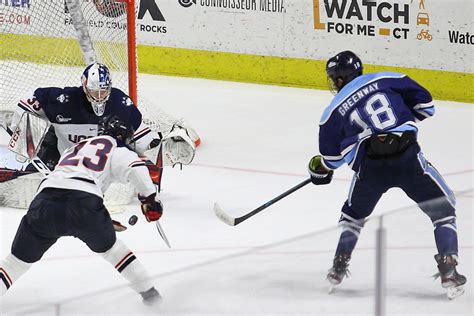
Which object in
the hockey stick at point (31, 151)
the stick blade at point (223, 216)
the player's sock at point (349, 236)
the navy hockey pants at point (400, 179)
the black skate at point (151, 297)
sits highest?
the player's sock at point (349, 236)

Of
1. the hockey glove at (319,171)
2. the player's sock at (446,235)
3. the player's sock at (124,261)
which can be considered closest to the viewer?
the player's sock at (446,235)

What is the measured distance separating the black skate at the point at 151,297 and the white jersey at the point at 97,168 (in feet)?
3.89

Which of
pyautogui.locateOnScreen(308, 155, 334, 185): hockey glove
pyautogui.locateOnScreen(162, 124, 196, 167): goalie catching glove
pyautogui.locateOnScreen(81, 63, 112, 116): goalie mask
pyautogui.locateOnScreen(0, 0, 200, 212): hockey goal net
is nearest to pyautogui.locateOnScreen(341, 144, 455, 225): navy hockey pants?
pyautogui.locateOnScreen(308, 155, 334, 185): hockey glove

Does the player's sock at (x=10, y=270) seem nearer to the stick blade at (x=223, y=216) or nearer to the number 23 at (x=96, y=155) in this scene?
the number 23 at (x=96, y=155)

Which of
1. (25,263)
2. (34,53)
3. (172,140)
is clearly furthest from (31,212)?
(34,53)

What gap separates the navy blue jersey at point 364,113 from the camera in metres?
4.29

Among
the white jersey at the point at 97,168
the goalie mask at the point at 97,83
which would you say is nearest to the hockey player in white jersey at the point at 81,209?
the white jersey at the point at 97,168

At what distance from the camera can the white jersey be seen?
13.7ft

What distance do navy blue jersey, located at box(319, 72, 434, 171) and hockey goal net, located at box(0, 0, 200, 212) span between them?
7.45 ft

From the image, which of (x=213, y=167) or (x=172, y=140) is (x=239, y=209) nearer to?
(x=172, y=140)

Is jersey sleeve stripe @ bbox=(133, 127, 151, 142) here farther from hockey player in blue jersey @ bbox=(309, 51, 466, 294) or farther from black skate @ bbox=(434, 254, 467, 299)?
black skate @ bbox=(434, 254, 467, 299)

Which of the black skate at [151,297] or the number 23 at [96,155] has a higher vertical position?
the black skate at [151,297]

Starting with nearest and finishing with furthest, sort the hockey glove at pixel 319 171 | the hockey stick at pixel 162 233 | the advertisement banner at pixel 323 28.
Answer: the hockey glove at pixel 319 171 → the hockey stick at pixel 162 233 → the advertisement banner at pixel 323 28

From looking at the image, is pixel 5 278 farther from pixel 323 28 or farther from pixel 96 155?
pixel 323 28
